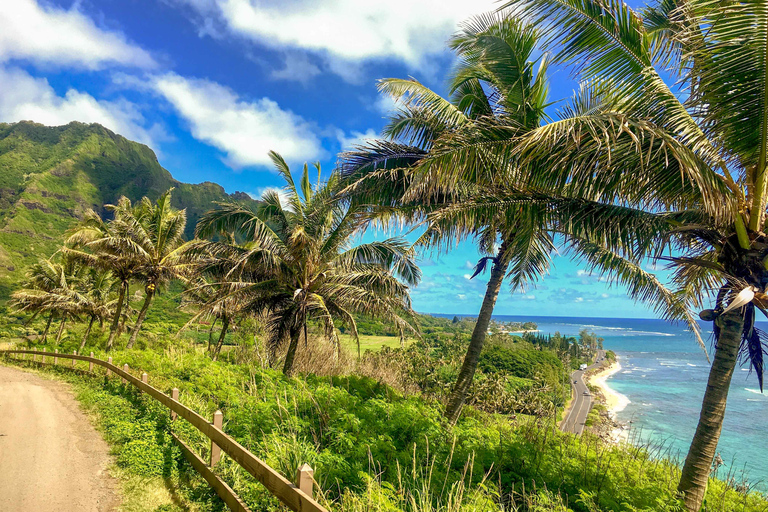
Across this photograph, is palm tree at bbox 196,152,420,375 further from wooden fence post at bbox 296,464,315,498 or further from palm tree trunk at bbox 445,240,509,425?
wooden fence post at bbox 296,464,315,498

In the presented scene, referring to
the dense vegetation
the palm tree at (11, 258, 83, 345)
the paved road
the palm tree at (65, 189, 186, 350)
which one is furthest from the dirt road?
the paved road

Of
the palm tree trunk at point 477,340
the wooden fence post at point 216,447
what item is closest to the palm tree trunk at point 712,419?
the palm tree trunk at point 477,340

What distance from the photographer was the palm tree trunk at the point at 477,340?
9500 mm

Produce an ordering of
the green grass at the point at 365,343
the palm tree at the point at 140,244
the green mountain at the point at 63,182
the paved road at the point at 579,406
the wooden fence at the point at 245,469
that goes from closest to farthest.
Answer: the wooden fence at the point at 245,469, the green grass at the point at 365,343, the palm tree at the point at 140,244, the paved road at the point at 579,406, the green mountain at the point at 63,182

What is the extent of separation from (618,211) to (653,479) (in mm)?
4126

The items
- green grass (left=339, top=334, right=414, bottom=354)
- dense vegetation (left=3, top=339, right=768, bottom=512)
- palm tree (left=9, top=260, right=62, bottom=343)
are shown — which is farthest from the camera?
palm tree (left=9, top=260, right=62, bottom=343)

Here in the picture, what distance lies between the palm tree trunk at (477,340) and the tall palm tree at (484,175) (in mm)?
24

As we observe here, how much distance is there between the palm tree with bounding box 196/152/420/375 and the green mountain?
83.1 m

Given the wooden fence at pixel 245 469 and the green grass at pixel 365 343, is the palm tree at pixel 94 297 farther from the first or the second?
the wooden fence at pixel 245 469

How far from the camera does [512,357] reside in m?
67.8

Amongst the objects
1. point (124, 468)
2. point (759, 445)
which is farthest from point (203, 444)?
point (759, 445)

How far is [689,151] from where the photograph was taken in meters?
4.73

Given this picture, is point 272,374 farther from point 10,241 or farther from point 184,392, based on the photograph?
point 10,241

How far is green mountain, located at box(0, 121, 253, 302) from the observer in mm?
95000
